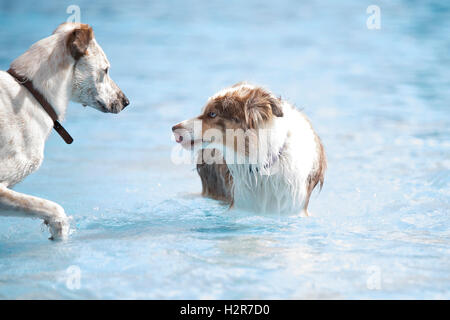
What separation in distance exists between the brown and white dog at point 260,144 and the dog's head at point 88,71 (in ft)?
1.67

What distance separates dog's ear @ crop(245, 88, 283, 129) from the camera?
3955 millimetres

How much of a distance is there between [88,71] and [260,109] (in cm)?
115

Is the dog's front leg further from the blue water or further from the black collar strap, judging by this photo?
the black collar strap

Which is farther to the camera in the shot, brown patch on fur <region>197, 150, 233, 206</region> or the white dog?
Answer: brown patch on fur <region>197, 150, 233, 206</region>

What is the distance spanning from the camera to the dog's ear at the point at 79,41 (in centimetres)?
361

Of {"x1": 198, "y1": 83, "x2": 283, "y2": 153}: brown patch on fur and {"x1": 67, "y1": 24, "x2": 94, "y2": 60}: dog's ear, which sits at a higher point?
{"x1": 67, "y1": 24, "x2": 94, "y2": 60}: dog's ear

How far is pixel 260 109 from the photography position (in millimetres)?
3969

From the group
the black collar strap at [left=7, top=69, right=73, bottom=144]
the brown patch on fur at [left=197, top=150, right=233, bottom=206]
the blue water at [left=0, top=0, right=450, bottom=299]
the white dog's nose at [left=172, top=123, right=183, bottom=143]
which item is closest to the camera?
the blue water at [left=0, top=0, right=450, bottom=299]

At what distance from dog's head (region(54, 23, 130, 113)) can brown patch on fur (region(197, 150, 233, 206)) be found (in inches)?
48.9

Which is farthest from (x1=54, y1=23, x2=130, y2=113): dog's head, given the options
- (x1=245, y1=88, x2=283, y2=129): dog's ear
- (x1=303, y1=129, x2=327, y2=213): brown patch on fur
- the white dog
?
(x1=303, y1=129, x2=327, y2=213): brown patch on fur

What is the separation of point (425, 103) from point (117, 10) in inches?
347

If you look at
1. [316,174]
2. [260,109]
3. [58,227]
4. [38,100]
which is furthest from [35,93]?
[316,174]
